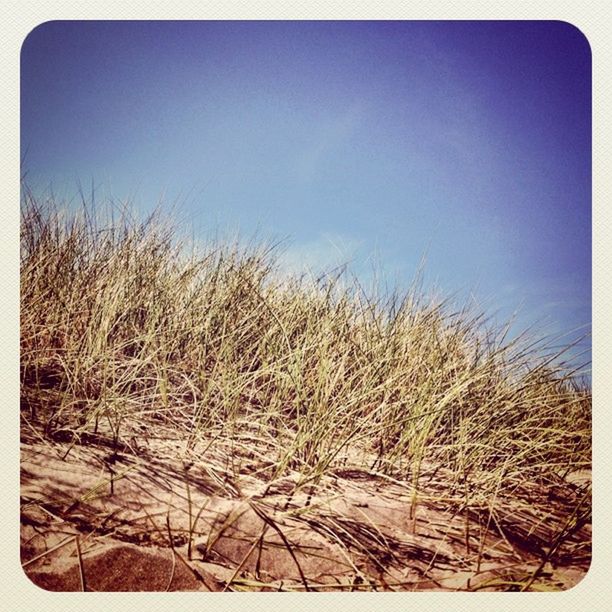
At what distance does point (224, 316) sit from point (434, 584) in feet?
3.53

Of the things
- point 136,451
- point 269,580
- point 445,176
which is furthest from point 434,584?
point 445,176

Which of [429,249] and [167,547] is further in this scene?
[429,249]

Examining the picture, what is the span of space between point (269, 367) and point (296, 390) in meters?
0.11

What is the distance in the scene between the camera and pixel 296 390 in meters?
1.98

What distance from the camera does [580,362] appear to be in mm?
2006

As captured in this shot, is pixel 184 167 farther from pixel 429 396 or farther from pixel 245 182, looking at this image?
pixel 429 396

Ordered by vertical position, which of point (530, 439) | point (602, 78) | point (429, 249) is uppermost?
point (602, 78)

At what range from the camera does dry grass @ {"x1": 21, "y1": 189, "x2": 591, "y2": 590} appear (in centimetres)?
194

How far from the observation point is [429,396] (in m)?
2.00

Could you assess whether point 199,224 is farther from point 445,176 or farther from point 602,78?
point 602,78

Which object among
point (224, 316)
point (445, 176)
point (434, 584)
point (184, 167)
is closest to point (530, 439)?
point (434, 584)

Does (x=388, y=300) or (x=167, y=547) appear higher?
(x=388, y=300)

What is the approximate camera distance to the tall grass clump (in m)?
1.95

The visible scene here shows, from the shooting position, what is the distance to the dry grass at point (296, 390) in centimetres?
194
